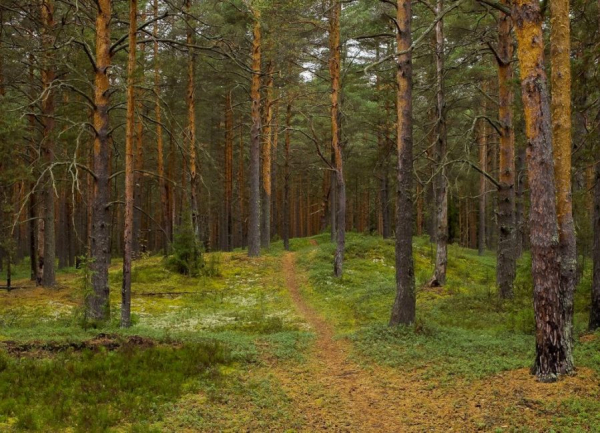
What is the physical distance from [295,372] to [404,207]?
15.2 ft

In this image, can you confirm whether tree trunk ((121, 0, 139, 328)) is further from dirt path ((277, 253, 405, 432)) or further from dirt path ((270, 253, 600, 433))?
dirt path ((277, 253, 405, 432))

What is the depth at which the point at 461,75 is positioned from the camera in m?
23.8

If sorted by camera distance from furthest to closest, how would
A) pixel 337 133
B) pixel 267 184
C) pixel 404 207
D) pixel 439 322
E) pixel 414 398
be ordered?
pixel 267 184 → pixel 337 133 → pixel 439 322 → pixel 404 207 → pixel 414 398

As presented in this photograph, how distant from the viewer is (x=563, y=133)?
24.3 feet

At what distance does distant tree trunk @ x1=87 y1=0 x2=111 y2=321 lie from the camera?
11.3m

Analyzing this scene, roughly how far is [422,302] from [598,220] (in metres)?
6.39

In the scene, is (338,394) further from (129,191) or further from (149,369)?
(129,191)

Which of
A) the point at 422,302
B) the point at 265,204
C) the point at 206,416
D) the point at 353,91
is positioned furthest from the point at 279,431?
the point at 353,91

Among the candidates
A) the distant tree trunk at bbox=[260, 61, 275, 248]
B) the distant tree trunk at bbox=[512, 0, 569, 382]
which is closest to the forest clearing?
the distant tree trunk at bbox=[512, 0, 569, 382]

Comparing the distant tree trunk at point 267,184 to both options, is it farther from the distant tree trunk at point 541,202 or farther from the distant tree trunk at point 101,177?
the distant tree trunk at point 541,202

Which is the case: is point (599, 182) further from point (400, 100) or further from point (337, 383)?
point (337, 383)

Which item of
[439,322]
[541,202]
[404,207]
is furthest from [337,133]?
[541,202]

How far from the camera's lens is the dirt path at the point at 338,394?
6.07 meters

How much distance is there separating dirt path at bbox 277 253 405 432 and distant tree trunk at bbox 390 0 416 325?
67.3 inches
